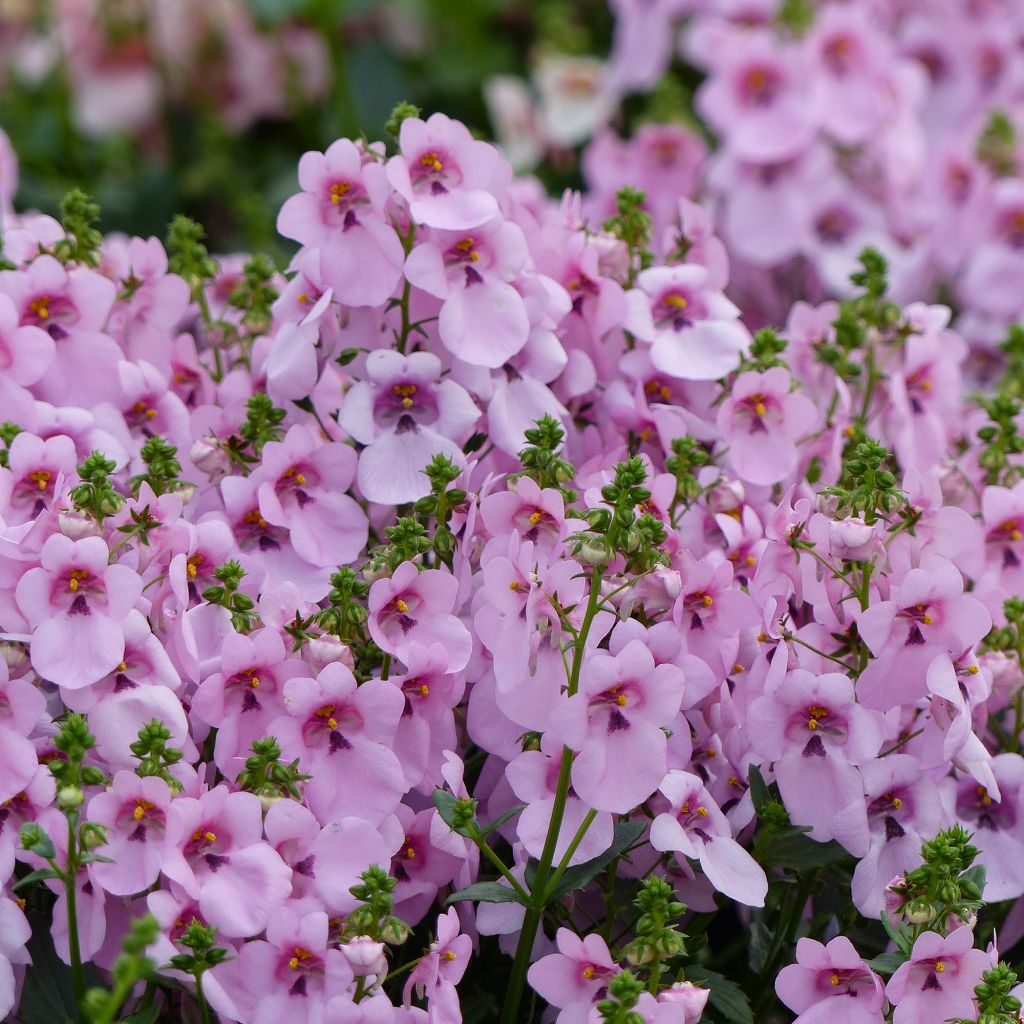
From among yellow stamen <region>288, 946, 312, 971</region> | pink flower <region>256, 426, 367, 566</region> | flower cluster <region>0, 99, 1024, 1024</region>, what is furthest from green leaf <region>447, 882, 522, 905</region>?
pink flower <region>256, 426, 367, 566</region>

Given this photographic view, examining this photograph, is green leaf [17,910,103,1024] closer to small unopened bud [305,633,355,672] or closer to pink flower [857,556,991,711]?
small unopened bud [305,633,355,672]

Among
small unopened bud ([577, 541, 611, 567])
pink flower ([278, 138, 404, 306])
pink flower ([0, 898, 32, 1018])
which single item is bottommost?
pink flower ([0, 898, 32, 1018])

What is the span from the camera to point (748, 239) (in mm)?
2324

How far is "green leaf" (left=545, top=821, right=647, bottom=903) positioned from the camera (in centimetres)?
109

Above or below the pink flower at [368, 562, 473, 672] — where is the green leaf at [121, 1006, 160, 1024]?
below

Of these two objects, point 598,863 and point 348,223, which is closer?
point 598,863

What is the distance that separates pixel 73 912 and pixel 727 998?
488 mm

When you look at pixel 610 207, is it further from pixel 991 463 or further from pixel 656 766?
pixel 656 766

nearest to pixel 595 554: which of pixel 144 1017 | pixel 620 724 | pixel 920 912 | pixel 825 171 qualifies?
pixel 620 724

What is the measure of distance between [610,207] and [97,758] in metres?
1.42

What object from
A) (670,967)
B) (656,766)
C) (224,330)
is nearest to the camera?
(656,766)

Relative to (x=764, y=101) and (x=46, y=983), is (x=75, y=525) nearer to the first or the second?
(x=46, y=983)

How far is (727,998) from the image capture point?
3.79 ft

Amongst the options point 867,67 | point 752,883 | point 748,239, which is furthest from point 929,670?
point 867,67
